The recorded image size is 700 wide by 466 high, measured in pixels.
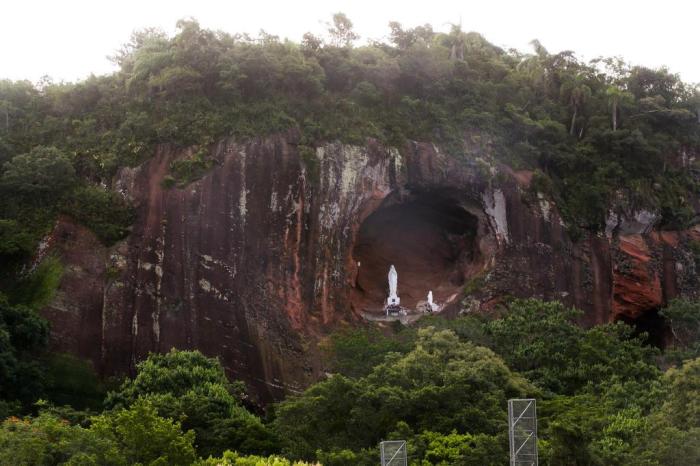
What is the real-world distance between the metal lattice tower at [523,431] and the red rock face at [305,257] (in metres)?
16.9

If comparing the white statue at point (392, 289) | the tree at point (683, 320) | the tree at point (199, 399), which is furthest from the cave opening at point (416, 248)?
the tree at point (199, 399)

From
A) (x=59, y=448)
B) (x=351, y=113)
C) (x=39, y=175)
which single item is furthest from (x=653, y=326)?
(x=59, y=448)

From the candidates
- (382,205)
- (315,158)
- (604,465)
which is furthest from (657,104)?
(604,465)

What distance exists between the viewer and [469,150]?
3634 cm

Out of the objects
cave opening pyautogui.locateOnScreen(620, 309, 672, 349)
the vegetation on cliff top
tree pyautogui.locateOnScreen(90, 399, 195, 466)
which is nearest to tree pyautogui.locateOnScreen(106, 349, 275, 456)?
tree pyautogui.locateOnScreen(90, 399, 195, 466)

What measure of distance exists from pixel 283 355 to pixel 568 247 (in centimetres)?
1186

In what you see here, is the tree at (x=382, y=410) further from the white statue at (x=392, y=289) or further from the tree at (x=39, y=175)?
the tree at (x=39, y=175)

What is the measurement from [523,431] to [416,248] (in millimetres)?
25630

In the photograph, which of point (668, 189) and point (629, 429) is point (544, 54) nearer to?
point (668, 189)

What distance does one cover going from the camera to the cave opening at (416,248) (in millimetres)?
36719

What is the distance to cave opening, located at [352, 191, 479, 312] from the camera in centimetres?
3672

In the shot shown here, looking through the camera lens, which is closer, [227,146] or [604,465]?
[604,465]

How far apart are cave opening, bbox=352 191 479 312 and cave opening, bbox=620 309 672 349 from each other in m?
6.36

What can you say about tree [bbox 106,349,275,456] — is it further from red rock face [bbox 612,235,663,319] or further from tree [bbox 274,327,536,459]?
red rock face [bbox 612,235,663,319]
